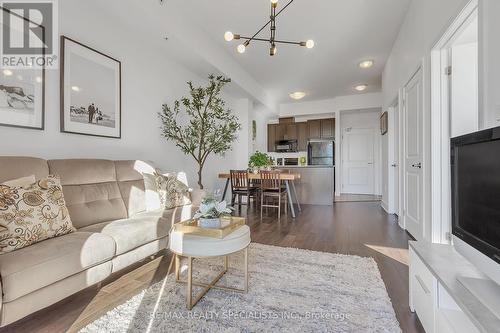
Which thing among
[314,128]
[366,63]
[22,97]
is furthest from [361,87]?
[22,97]

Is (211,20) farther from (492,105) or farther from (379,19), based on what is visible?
(492,105)

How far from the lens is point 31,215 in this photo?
5.11ft

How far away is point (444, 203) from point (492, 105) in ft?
4.06

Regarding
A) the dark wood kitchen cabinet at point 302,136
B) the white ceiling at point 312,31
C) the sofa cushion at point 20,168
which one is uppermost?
the white ceiling at point 312,31

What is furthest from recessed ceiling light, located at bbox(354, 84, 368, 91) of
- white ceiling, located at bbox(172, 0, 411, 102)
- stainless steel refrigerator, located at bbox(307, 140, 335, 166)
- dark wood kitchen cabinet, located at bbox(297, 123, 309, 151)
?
dark wood kitchen cabinet, located at bbox(297, 123, 309, 151)

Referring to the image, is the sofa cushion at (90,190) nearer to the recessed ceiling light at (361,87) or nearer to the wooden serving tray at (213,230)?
the wooden serving tray at (213,230)

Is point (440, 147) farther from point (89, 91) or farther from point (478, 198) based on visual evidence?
point (89, 91)

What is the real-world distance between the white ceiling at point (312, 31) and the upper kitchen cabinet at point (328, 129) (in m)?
1.90

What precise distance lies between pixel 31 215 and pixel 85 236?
331mm

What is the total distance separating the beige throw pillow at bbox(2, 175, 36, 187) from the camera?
1.64 meters

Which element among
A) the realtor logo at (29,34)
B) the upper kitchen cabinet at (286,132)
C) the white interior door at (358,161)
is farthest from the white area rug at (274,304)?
the upper kitchen cabinet at (286,132)

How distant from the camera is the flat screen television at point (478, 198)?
967 millimetres

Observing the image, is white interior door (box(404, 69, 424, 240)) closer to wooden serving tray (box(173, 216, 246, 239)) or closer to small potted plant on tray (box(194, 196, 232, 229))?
wooden serving tray (box(173, 216, 246, 239))

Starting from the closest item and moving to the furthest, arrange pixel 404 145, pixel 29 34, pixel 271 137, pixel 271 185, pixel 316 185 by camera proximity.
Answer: pixel 29 34
pixel 404 145
pixel 271 185
pixel 316 185
pixel 271 137
